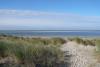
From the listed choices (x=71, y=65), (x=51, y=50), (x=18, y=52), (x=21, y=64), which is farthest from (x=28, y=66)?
(x=51, y=50)

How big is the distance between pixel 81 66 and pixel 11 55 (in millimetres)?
3402

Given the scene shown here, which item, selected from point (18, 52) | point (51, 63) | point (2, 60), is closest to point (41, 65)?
point (51, 63)

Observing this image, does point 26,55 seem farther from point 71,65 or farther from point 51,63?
point 71,65

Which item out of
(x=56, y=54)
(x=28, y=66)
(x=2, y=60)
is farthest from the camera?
(x=56, y=54)

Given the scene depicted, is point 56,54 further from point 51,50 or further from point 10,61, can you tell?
point 10,61

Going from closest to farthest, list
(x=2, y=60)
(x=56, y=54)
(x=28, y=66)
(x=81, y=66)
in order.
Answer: (x=28, y=66) → (x=81, y=66) → (x=2, y=60) → (x=56, y=54)

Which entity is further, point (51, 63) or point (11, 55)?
point (11, 55)

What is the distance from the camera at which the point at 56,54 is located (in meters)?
13.5

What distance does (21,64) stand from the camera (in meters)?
11.4

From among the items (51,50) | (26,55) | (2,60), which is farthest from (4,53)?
(51,50)

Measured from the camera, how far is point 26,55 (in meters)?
11.9

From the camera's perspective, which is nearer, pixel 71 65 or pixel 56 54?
pixel 71 65

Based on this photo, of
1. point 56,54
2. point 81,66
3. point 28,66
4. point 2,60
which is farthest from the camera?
point 56,54

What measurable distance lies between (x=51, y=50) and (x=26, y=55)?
228 cm
